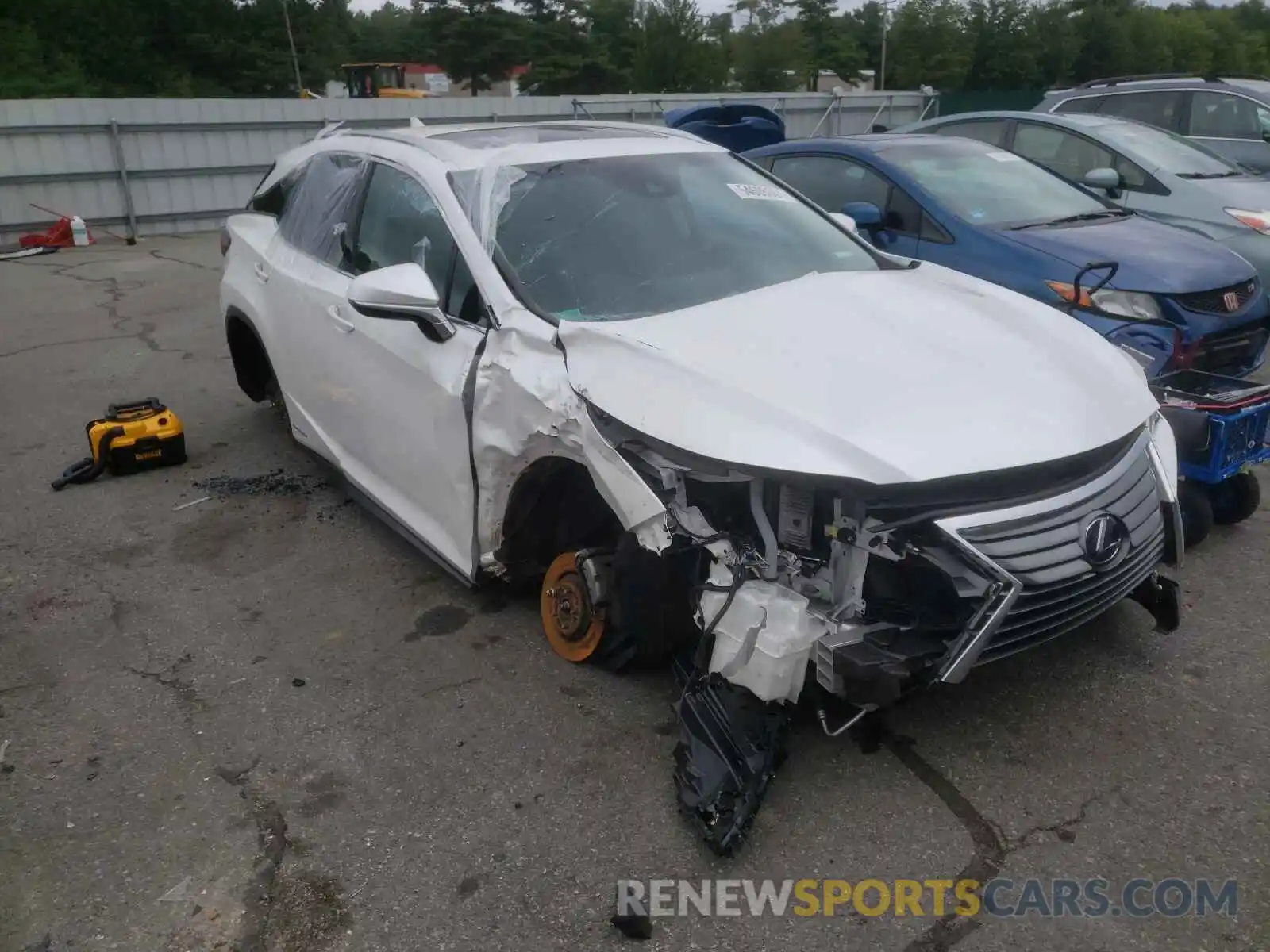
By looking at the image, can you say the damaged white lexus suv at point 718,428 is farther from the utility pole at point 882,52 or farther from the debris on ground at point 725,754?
the utility pole at point 882,52

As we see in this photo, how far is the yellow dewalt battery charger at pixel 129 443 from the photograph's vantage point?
5.40 metres

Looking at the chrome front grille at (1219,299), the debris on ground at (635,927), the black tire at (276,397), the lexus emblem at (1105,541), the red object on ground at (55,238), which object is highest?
the chrome front grille at (1219,299)

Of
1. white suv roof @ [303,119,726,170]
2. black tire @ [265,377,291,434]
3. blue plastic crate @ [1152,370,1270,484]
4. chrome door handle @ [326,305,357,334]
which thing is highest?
white suv roof @ [303,119,726,170]

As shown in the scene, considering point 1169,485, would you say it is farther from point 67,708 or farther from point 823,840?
point 67,708

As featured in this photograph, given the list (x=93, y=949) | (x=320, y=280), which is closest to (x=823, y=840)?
(x=93, y=949)

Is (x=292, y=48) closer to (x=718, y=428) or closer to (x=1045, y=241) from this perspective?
(x=1045, y=241)

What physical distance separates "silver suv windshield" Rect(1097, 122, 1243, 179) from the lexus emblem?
5.69 meters

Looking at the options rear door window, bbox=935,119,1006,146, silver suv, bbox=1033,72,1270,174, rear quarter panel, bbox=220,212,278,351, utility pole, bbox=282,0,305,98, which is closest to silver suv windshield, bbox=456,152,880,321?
rear quarter panel, bbox=220,212,278,351

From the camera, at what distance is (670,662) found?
3.53 metres

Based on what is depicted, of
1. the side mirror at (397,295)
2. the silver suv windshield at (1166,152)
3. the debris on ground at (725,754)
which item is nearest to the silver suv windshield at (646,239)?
the side mirror at (397,295)

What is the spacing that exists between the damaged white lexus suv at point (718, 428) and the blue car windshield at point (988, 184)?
1918 mm

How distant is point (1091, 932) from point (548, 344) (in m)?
2.15

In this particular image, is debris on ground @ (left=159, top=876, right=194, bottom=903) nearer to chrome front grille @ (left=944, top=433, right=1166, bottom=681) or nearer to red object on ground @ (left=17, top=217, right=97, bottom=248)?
chrome front grille @ (left=944, top=433, right=1166, bottom=681)

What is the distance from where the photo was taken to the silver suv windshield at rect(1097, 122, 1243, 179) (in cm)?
749
